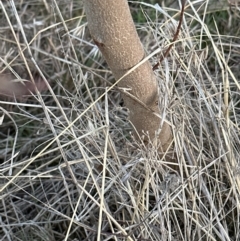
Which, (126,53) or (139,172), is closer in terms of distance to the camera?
(126,53)

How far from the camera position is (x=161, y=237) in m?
0.85

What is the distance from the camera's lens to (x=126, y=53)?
0.78 m

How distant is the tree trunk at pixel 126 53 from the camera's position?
730 millimetres

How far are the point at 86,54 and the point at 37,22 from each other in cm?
20

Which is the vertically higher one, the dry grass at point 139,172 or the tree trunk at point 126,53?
the tree trunk at point 126,53

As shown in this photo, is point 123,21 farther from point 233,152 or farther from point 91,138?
point 233,152

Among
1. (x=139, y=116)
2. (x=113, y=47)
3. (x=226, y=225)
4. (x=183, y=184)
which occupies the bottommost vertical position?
(x=226, y=225)

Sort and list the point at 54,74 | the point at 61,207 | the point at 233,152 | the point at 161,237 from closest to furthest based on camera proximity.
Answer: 1. the point at 161,237
2. the point at 233,152
3. the point at 61,207
4. the point at 54,74

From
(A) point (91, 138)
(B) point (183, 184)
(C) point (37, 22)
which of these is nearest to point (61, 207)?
(A) point (91, 138)

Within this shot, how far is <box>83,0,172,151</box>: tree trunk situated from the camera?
0.73 meters

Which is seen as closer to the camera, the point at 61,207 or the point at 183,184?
the point at 183,184

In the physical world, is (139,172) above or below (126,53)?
below

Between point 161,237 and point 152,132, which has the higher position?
point 152,132

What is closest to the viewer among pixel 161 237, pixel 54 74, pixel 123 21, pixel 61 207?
pixel 123 21
